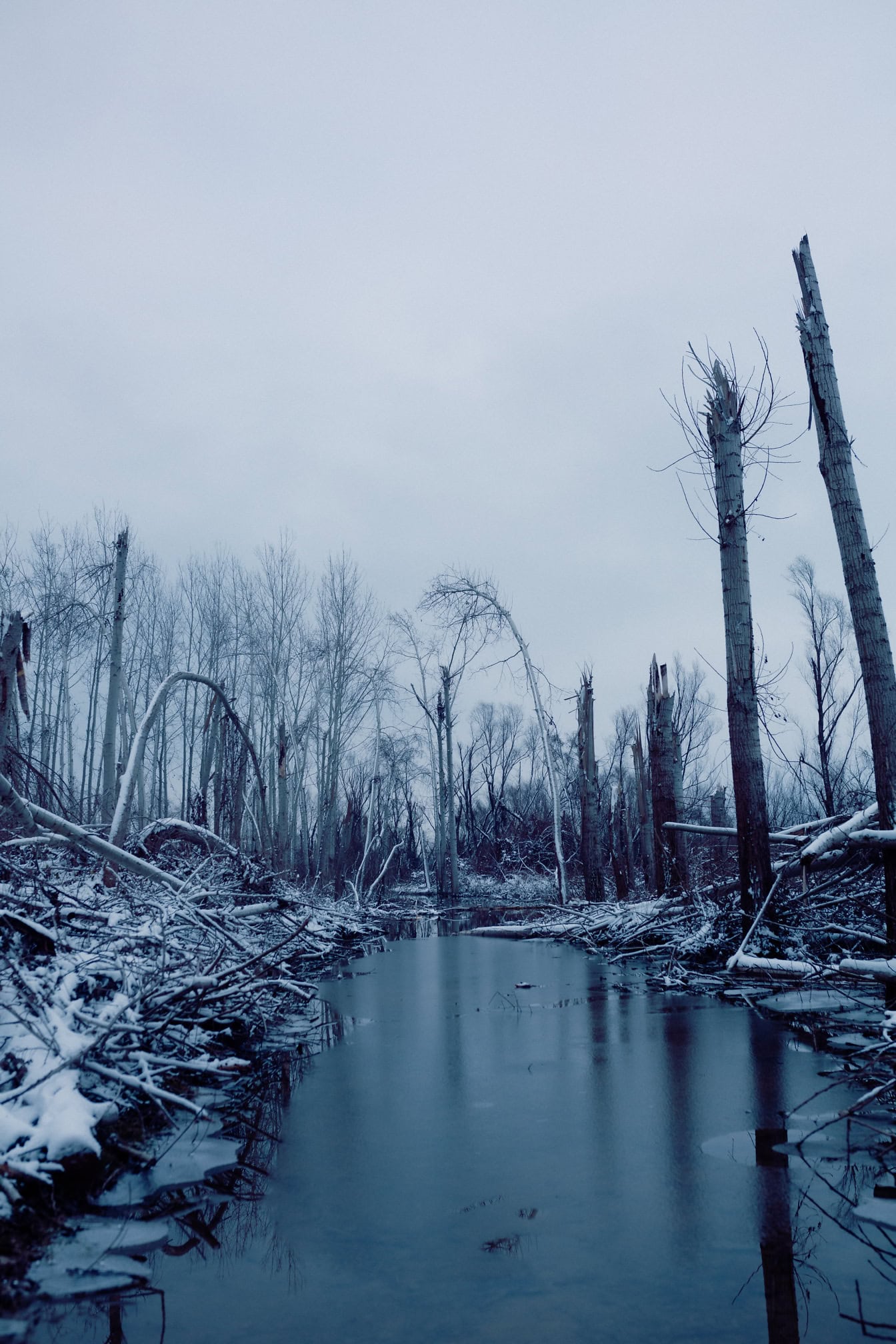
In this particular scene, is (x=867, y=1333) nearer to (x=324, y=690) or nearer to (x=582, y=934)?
(x=582, y=934)

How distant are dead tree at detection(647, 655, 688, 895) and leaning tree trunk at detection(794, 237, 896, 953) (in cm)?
579

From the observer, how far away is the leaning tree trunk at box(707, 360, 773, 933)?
9461 mm

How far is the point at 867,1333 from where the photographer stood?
249cm

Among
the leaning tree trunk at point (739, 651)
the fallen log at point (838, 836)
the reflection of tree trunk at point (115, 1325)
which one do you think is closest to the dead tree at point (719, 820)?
the leaning tree trunk at point (739, 651)

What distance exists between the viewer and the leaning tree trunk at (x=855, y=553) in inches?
267

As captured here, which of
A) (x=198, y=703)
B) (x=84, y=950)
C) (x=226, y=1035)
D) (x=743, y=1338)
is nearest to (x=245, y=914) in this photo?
(x=226, y=1035)

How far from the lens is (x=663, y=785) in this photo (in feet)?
44.6

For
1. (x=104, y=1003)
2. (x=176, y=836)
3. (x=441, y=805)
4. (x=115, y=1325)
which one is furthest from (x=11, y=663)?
(x=441, y=805)

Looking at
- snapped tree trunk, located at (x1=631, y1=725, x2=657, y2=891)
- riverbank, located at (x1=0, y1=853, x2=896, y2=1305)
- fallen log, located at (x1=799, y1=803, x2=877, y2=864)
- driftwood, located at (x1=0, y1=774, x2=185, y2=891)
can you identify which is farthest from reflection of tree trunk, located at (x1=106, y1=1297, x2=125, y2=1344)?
snapped tree trunk, located at (x1=631, y1=725, x2=657, y2=891)

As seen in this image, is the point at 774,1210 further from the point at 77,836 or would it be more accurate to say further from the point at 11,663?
the point at 11,663

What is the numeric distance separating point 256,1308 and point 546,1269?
0.95 meters

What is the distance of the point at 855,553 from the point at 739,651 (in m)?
2.90

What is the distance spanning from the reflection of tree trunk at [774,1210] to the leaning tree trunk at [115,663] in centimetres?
1269

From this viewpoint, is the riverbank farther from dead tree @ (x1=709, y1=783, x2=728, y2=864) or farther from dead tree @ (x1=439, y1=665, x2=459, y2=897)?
dead tree @ (x1=439, y1=665, x2=459, y2=897)
